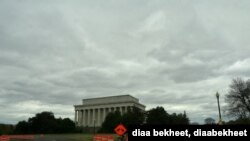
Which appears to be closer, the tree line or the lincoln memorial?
the tree line

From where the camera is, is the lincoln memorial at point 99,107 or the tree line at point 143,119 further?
the lincoln memorial at point 99,107

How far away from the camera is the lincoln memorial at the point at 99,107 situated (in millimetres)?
170000

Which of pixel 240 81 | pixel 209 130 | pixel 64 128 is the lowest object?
pixel 64 128

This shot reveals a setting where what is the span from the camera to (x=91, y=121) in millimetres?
181125

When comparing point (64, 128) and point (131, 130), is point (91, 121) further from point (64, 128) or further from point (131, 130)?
point (131, 130)

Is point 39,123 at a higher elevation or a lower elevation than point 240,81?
lower

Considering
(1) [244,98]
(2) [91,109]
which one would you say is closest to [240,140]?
(1) [244,98]

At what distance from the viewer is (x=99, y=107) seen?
17738cm

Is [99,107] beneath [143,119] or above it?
above

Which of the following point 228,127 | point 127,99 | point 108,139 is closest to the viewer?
point 228,127

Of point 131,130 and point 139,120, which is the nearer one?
point 131,130

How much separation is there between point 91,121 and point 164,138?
176m

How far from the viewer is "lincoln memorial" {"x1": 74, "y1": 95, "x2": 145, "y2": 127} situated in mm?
170000

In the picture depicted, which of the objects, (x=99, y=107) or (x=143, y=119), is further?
(x=99, y=107)
